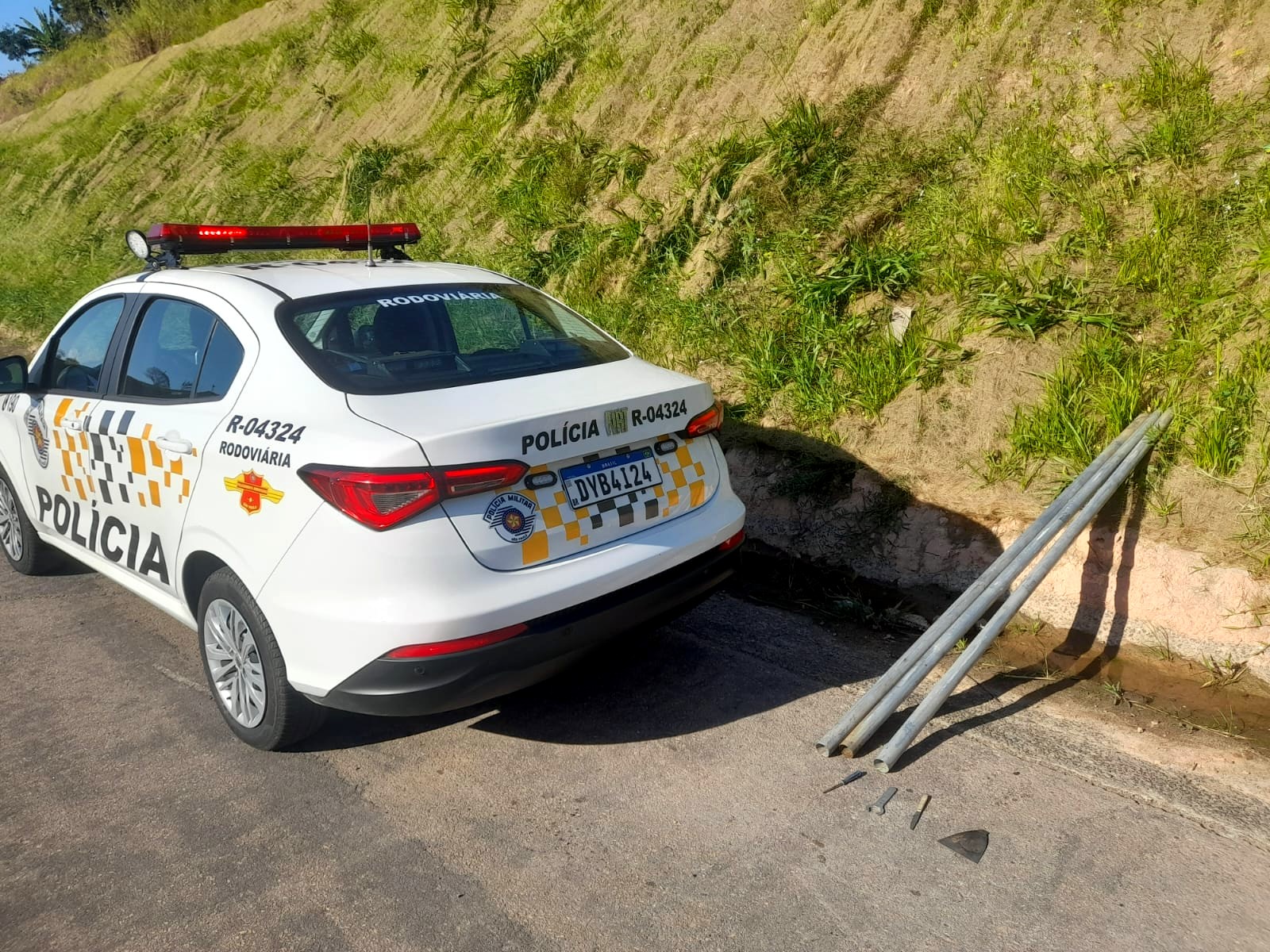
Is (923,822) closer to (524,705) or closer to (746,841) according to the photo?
(746,841)

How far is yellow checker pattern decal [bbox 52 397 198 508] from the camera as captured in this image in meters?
3.87

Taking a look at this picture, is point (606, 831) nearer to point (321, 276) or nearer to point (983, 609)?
point (983, 609)

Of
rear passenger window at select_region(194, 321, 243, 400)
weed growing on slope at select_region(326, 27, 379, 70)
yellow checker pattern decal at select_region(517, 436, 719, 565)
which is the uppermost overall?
weed growing on slope at select_region(326, 27, 379, 70)

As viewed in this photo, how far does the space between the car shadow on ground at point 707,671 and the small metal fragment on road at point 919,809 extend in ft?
1.72

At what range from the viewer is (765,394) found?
20.0 ft

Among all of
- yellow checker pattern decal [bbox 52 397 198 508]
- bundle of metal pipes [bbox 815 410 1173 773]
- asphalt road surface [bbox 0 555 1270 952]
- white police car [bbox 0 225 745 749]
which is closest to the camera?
asphalt road surface [bbox 0 555 1270 952]

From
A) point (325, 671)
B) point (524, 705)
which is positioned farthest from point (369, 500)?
point (524, 705)

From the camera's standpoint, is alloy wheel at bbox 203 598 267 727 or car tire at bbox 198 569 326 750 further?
alloy wheel at bbox 203 598 267 727

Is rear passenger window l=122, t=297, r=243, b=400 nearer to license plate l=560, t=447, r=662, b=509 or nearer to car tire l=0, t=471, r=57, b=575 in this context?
license plate l=560, t=447, r=662, b=509

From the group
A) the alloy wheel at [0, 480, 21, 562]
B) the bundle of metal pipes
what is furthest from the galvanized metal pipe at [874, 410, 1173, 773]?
the alloy wheel at [0, 480, 21, 562]

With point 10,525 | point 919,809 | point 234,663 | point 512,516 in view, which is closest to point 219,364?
point 234,663

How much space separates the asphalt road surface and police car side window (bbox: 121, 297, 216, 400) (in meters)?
1.26

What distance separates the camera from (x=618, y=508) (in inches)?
137

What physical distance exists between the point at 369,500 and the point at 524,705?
1293mm
